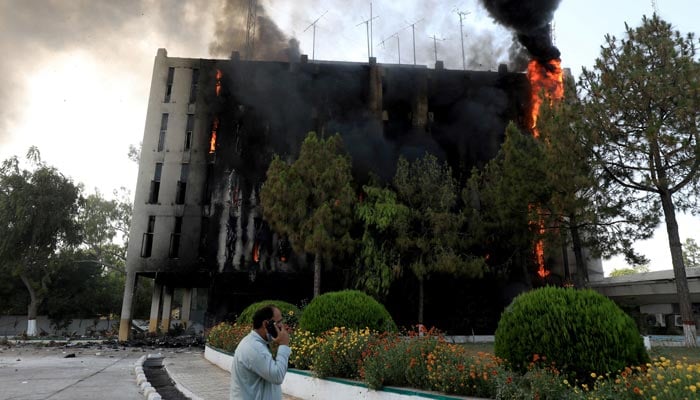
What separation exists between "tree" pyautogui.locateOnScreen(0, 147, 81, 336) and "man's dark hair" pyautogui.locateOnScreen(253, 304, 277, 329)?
36.5m

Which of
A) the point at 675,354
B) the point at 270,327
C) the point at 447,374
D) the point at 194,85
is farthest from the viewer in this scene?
the point at 194,85

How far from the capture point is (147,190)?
26.8m

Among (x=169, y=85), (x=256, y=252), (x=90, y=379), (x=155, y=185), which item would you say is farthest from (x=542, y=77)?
(x=90, y=379)

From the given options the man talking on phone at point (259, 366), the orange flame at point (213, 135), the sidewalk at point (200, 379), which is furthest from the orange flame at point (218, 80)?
the man talking on phone at point (259, 366)

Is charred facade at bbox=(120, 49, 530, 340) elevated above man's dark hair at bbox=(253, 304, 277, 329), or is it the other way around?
charred facade at bbox=(120, 49, 530, 340)

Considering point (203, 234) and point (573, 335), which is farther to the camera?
point (203, 234)

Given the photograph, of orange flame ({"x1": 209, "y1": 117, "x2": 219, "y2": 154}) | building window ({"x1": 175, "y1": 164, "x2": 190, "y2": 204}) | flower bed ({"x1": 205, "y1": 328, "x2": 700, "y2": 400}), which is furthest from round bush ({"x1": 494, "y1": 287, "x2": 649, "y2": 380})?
orange flame ({"x1": 209, "y1": 117, "x2": 219, "y2": 154})

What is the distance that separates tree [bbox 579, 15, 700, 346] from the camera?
1393 centimetres

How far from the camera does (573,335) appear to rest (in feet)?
18.4

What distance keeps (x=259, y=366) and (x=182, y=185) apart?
2592 cm

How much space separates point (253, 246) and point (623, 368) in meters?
21.6

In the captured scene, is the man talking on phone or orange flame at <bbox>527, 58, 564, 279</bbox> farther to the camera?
orange flame at <bbox>527, 58, 564, 279</bbox>

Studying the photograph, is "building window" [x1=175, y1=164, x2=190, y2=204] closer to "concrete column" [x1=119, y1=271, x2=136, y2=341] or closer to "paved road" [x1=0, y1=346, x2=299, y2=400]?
"concrete column" [x1=119, y1=271, x2=136, y2=341]

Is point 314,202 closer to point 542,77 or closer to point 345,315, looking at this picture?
point 345,315
